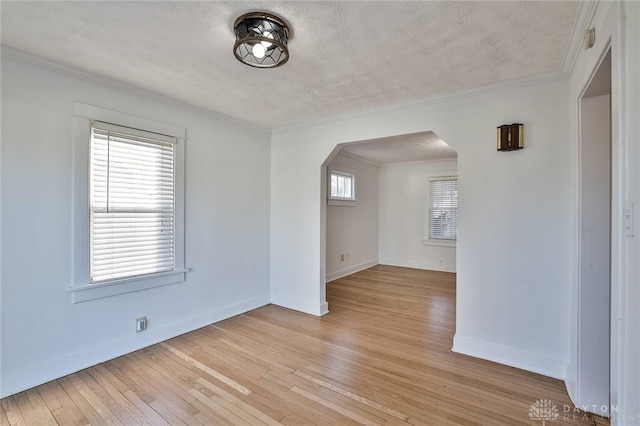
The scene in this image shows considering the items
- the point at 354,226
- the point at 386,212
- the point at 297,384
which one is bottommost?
the point at 297,384

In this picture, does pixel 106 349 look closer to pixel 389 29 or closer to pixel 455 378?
pixel 455 378

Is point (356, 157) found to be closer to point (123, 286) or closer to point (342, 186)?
point (342, 186)

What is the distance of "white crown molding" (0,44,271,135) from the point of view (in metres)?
2.12

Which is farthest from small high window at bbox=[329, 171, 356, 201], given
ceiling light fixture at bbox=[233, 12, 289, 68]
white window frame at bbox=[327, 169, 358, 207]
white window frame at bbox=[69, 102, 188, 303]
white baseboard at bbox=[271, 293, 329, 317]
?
ceiling light fixture at bbox=[233, 12, 289, 68]

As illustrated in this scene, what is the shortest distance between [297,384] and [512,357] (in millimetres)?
1891

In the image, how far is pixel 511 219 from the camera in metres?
2.59

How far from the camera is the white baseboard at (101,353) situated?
84.8 inches

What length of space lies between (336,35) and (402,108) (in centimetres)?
147

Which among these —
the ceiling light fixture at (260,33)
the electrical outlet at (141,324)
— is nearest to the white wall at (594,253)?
the ceiling light fixture at (260,33)

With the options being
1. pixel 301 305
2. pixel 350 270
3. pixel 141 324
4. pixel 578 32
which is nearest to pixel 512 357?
pixel 301 305

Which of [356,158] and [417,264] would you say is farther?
[417,264]

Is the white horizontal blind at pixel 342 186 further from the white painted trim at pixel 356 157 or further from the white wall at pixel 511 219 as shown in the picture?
the white wall at pixel 511 219

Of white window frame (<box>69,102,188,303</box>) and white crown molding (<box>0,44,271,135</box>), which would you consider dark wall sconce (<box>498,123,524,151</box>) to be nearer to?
white crown molding (<box>0,44,271,135</box>)

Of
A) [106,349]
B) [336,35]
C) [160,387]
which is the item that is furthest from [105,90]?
[160,387]
